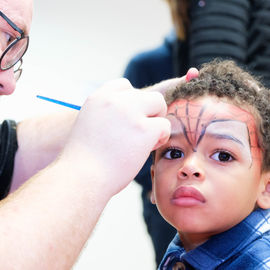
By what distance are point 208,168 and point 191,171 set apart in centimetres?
5

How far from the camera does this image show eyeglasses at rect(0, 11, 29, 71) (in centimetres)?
117

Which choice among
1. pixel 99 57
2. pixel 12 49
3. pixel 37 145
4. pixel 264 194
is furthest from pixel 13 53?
pixel 99 57

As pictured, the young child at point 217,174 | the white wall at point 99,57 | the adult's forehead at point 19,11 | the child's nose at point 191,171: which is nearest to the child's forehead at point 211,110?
Result: the young child at point 217,174

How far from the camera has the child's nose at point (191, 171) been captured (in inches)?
39.7

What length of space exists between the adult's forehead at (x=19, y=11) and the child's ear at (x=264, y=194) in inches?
28.7

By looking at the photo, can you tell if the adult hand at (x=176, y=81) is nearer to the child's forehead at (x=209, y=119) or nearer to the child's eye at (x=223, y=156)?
the child's forehead at (x=209, y=119)

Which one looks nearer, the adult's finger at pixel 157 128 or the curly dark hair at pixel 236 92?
the adult's finger at pixel 157 128

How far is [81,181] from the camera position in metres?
0.84

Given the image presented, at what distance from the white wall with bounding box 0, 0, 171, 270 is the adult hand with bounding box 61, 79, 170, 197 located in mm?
1395

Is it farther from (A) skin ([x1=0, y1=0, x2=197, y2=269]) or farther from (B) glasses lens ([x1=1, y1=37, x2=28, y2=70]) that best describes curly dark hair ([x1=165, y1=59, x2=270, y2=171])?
(B) glasses lens ([x1=1, y1=37, x2=28, y2=70])

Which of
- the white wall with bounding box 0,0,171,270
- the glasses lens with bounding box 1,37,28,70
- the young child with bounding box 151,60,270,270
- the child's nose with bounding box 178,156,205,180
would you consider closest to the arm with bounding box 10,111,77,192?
the glasses lens with bounding box 1,37,28,70

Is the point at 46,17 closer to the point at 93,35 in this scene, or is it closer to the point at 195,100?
the point at 93,35

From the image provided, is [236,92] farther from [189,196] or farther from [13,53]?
[13,53]

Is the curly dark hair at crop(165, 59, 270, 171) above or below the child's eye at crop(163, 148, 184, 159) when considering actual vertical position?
above
